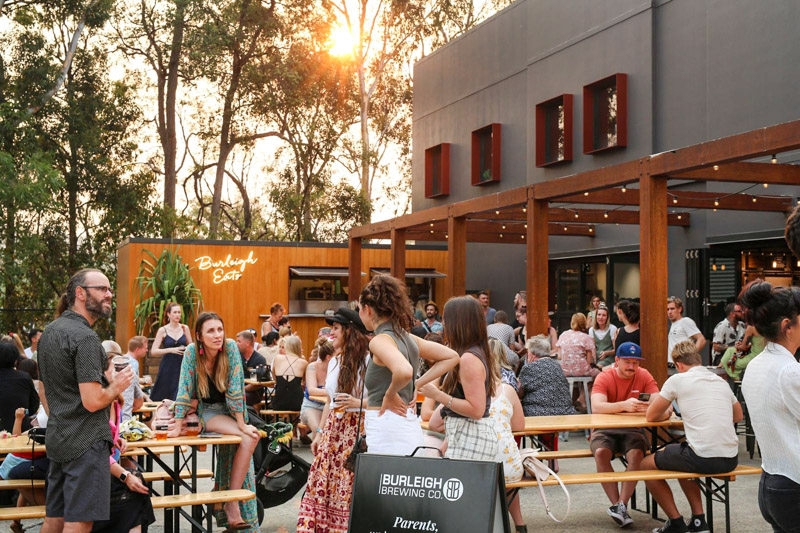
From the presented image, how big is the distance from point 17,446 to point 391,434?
2.62m

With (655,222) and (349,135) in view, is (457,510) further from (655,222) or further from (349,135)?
(349,135)

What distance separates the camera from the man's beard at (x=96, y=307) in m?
4.38

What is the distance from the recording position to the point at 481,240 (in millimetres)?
18562

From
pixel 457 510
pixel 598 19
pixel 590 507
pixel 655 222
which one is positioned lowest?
pixel 590 507

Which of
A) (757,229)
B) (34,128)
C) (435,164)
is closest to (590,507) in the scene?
(757,229)

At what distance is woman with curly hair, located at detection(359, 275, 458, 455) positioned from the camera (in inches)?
182

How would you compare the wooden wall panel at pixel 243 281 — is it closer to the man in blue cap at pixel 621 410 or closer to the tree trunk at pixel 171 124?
the tree trunk at pixel 171 124

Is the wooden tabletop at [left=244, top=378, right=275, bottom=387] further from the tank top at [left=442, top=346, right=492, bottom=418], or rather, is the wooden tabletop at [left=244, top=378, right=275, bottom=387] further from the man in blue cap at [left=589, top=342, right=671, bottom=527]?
the tank top at [left=442, top=346, right=492, bottom=418]

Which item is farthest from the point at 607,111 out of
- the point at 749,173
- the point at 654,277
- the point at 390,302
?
the point at 390,302

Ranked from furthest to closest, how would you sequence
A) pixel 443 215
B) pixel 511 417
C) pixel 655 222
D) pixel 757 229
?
pixel 443 215 → pixel 757 229 → pixel 655 222 → pixel 511 417

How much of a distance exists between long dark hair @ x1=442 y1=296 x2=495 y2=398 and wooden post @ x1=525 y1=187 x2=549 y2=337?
23.9 ft

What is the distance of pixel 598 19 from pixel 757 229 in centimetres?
572

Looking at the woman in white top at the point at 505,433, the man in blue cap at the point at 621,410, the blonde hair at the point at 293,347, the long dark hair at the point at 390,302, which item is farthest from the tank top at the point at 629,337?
the long dark hair at the point at 390,302

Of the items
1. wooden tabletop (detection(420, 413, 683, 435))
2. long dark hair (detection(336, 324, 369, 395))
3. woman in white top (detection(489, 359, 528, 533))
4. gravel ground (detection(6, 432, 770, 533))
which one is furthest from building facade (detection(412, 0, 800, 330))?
long dark hair (detection(336, 324, 369, 395))
